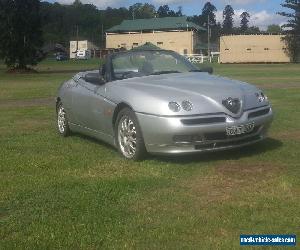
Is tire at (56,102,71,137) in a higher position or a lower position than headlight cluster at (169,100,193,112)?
lower

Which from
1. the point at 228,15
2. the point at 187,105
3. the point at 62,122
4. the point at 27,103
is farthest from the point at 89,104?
the point at 228,15

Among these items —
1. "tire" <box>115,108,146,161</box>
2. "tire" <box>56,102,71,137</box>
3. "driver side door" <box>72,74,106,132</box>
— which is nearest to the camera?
"tire" <box>115,108,146,161</box>

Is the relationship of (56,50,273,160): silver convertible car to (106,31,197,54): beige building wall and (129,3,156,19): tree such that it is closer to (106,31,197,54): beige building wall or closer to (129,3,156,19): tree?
(106,31,197,54): beige building wall

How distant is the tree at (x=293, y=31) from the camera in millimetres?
79250

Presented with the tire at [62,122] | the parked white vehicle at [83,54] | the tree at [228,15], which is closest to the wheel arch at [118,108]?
the tire at [62,122]

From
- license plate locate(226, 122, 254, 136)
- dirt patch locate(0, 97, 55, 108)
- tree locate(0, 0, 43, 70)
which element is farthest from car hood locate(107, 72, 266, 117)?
tree locate(0, 0, 43, 70)

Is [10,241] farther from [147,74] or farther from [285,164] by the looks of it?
[147,74]

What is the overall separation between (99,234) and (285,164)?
3002 mm

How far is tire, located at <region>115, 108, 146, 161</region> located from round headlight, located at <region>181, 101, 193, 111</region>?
2.15ft

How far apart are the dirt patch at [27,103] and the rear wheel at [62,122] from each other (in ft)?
19.2

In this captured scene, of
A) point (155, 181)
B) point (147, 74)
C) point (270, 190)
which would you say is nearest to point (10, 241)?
point (155, 181)

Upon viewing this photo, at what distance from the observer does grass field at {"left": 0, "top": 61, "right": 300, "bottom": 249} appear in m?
4.02

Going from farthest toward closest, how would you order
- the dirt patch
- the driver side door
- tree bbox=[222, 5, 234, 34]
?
1. tree bbox=[222, 5, 234, 34]
2. the dirt patch
3. the driver side door

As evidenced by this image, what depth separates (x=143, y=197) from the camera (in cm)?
505
